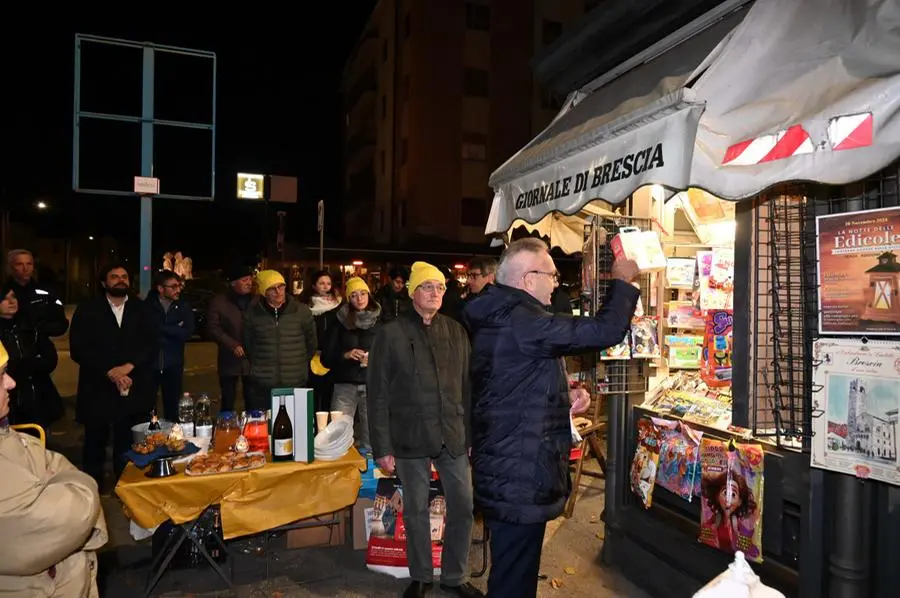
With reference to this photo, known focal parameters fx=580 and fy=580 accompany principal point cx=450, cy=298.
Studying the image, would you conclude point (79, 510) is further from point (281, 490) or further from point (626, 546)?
point (626, 546)

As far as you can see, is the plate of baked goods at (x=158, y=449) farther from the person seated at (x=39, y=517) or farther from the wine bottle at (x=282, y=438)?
the person seated at (x=39, y=517)

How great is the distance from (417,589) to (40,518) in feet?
8.30

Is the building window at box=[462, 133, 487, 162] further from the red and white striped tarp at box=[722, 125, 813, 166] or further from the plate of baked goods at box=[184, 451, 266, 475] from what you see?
the red and white striped tarp at box=[722, 125, 813, 166]

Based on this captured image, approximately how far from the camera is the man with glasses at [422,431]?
3783mm

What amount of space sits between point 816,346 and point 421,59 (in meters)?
27.9

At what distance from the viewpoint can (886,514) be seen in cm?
273

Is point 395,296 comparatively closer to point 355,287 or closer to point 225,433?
point 355,287

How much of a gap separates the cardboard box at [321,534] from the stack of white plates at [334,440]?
691 mm

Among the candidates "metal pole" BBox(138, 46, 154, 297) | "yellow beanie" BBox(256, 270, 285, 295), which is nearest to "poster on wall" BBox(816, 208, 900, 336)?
"yellow beanie" BBox(256, 270, 285, 295)

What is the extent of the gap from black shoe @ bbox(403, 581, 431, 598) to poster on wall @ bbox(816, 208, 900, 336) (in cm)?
283

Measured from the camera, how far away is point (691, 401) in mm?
4152

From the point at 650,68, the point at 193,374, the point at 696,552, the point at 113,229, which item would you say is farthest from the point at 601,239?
the point at 113,229

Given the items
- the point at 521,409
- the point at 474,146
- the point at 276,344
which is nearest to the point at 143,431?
the point at 276,344

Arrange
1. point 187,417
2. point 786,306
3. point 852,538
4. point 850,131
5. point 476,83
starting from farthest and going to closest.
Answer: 1. point 476,83
2. point 187,417
3. point 786,306
4. point 852,538
5. point 850,131
